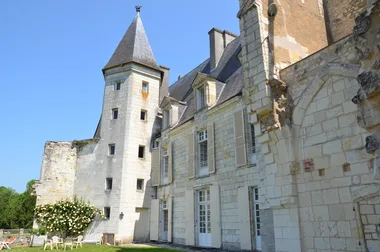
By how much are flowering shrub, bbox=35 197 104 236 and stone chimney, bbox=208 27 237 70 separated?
8.87 metres

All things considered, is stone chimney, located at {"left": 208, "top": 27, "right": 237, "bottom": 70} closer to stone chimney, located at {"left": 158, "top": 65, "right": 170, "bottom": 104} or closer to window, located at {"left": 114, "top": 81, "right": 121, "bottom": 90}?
stone chimney, located at {"left": 158, "top": 65, "right": 170, "bottom": 104}

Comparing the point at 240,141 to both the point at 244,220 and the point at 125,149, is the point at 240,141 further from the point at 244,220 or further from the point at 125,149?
the point at 125,149

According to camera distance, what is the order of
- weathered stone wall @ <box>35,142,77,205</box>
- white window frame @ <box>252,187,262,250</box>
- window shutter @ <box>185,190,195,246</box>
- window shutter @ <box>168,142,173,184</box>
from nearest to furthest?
white window frame @ <box>252,187,262,250</box>, window shutter @ <box>185,190,195,246</box>, window shutter @ <box>168,142,173,184</box>, weathered stone wall @ <box>35,142,77,205</box>

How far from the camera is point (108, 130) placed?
1456 centimetres

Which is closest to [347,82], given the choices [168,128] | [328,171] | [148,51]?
[328,171]

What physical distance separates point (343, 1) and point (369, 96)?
5.12 metres

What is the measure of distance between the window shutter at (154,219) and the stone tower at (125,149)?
46 centimetres

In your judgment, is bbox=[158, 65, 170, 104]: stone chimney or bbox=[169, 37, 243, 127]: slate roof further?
bbox=[158, 65, 170, 104]: stone chimney

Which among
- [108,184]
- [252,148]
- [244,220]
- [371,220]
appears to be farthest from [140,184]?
[371,220]

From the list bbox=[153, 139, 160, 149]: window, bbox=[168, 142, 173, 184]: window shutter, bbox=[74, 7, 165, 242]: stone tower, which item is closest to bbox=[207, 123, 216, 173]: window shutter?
bbox=[168, 142, 173, 184]: window shutter

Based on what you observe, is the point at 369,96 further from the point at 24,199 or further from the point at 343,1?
the point at 24,199

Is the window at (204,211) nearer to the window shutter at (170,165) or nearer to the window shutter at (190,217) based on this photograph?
the window shutter at (190,217)

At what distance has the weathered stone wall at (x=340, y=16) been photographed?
7383mm

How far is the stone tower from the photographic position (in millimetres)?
13234
